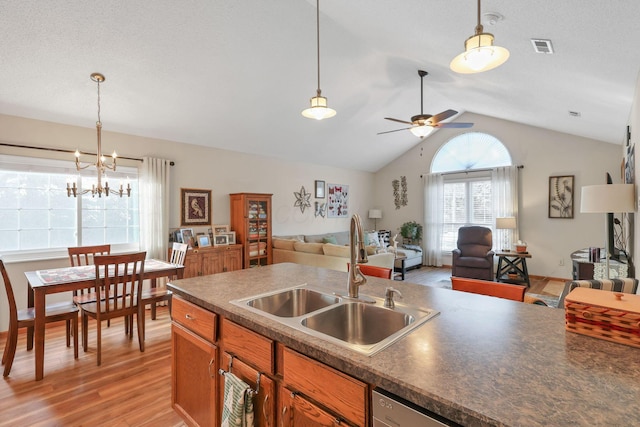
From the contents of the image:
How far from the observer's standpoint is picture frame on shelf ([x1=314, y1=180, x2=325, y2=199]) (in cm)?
715

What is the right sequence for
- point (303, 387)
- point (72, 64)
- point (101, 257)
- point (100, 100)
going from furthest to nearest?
point (100, 100) < point (72, 64) < point (101, 257) < point (303, 387)

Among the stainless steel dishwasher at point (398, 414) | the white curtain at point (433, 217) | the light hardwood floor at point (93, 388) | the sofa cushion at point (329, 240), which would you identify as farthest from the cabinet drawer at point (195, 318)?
the white curtain at point (433, 217)

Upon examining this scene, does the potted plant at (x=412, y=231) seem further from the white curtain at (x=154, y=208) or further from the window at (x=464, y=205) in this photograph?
the white curtain at (x=154, y=208)

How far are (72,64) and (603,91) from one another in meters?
5.12

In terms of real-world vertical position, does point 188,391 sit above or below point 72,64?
below

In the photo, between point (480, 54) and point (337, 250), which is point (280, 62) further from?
point (480, 54)

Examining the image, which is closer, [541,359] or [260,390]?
[541,359]

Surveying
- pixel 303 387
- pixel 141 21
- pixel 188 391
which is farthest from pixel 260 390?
pixel 141 21

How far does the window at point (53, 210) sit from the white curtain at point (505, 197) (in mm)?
6657

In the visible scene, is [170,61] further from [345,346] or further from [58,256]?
[345,346]

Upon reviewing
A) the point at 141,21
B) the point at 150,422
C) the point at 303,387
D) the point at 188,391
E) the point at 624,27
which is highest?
the point at 141,21

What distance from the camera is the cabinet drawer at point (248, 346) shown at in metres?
1.28

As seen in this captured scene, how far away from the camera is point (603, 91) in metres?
3.03

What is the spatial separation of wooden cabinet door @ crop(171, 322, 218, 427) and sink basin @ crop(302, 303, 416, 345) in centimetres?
59
